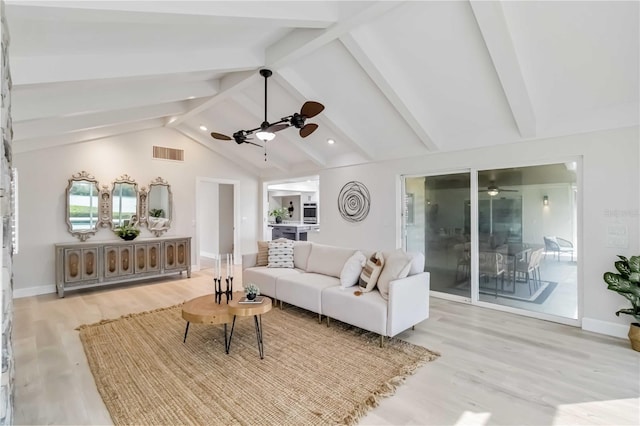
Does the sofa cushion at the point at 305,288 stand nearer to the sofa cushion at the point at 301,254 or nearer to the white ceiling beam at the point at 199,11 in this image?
the sofa cushion at the point at 301,254

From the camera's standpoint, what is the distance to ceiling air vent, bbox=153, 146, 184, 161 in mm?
6535

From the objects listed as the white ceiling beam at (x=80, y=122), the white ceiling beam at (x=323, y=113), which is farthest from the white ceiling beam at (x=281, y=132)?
the white ceiling beam at (x=80, y=122)

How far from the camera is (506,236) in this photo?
14.2 feet

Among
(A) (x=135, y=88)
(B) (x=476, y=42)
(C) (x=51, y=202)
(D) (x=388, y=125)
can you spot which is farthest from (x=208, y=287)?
(B) (x=476, y=42)

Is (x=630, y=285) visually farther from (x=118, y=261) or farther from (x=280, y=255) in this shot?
(x=118, y=261)

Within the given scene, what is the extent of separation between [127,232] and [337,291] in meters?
4.46

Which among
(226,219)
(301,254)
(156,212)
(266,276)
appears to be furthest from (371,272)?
(226,219)

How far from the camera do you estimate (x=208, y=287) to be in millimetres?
5656

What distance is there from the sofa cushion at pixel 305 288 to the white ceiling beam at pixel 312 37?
110 inches

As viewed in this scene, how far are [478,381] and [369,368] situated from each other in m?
0.89

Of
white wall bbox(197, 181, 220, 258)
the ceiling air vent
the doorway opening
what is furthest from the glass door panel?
white wall bbox(197, 181, 220, 258)

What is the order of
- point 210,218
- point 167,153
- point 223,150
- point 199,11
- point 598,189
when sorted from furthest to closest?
point 210,218 → point 223,150 → point 167,153 → point 598,189 → point 199,11

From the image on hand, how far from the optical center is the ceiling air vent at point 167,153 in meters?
6.54

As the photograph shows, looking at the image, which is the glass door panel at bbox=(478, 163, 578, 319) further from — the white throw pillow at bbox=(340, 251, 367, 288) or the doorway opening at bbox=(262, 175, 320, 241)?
the doorway opening at bbox=(262, 175, 320, 241)
